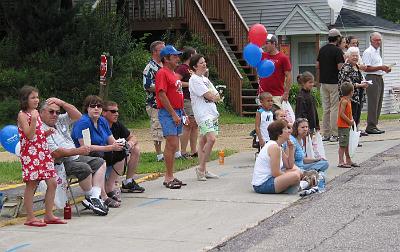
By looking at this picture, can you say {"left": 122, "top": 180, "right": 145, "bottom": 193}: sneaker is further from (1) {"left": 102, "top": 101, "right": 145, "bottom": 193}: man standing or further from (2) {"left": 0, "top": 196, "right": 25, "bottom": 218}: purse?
(2) {"left": 0, "top": 196, "right": 25, "bottom": 218}: purse

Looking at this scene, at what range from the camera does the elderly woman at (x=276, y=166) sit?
8.70 m

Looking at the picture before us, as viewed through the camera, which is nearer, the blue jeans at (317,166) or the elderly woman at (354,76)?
the blue jeans at (317,166)

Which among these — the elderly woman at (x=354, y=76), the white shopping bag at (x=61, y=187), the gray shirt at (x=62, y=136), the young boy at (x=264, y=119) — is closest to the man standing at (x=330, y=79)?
the elderly woman at (x=354, y=76)

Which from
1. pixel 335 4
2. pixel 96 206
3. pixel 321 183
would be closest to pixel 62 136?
pixel 96 206

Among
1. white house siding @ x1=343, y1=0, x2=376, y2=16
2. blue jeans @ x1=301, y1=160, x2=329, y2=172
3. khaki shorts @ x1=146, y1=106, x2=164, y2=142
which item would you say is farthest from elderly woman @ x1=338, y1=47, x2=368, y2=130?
white house siding @ x1=343, y1=0, x2=376, y2=16

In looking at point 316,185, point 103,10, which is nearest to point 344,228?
point 316,185

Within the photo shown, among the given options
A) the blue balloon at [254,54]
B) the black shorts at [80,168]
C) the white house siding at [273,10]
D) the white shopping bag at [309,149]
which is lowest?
the white shopping bag at [309,149]

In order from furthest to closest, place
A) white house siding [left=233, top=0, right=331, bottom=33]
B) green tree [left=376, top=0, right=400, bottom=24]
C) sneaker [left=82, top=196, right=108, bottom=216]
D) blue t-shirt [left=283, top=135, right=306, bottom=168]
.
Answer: green tree [left=376, top=0, right=400, bottom=24] → white house siding [left=233, top=0, right=331, bottom=33] → blue t-shirt [left=283, top=135, right=306, bottom=168] → sneaker [left=82, top=196, right=108, bottom=216]

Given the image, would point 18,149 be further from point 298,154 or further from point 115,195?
point 298,154

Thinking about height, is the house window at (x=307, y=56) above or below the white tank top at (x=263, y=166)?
above

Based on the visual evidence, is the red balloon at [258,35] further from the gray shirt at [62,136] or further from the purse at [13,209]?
the purse at [13,209]

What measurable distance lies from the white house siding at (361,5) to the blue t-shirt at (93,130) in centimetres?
1996

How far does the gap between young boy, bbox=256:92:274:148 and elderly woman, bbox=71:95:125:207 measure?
2.60 meters

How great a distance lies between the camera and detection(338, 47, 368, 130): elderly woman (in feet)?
43.9
